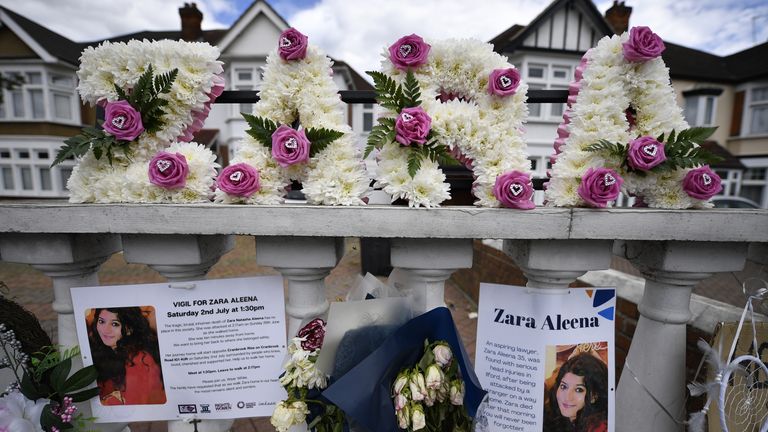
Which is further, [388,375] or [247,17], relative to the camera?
[247,17]

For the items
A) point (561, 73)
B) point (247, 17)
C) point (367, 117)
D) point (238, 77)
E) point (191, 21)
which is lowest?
point (367, 117)

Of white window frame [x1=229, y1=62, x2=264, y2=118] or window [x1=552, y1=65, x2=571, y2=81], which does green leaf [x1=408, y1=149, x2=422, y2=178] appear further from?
white window frame [x1=229, y1=62, x2=264, y2=118]

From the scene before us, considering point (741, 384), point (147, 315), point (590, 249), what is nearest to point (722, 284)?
point (741, 384)

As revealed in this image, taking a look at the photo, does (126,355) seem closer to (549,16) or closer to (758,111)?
(549,16)

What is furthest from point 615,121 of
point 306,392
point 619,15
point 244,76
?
point 619,15

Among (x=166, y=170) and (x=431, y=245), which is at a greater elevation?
(x=166, y=170)

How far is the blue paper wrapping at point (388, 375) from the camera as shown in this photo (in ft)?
3.10

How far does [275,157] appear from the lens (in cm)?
109

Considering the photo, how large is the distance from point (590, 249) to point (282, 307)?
1035mm

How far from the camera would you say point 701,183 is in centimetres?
112

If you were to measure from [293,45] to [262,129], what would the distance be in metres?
0.28

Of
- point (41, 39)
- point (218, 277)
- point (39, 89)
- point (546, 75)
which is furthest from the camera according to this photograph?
point (41, 39)

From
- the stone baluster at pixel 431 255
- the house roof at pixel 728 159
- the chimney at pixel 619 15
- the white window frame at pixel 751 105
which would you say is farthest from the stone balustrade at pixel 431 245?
the white window frame at pixel 751 105

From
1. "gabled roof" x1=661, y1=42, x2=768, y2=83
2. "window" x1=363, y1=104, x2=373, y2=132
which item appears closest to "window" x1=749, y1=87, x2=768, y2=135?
"gabled roof" x1=661, y1=42, x2=768, y2=83
